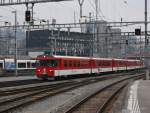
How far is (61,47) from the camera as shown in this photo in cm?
10662

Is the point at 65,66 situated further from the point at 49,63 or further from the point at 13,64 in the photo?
the point at 13,64

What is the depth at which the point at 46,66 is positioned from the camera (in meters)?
42.5

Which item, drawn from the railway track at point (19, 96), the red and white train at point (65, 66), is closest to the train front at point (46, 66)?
the red and white train at point (65, 66)

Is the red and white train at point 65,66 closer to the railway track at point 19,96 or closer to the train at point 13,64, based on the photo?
the railway track at point 19,96

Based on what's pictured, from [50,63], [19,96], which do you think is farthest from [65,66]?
[19,96]

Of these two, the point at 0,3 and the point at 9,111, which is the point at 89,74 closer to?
the point at 0,3

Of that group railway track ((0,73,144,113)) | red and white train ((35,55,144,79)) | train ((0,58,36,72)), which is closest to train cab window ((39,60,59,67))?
red and white train ((35,55,144,79))

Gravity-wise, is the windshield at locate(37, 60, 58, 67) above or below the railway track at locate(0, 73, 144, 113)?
above

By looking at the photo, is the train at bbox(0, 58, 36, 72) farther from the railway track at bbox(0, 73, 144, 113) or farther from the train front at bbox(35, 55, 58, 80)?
the railway track at bbox(0, 73, 144, 113)

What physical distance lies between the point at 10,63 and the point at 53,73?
34.7m

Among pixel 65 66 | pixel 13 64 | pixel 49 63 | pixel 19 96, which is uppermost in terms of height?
pixel 49 63

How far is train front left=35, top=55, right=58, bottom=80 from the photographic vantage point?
41781 millimetres

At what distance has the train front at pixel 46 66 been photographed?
137 ft

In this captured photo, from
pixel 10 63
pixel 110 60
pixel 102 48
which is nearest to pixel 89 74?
pixel 110 60
